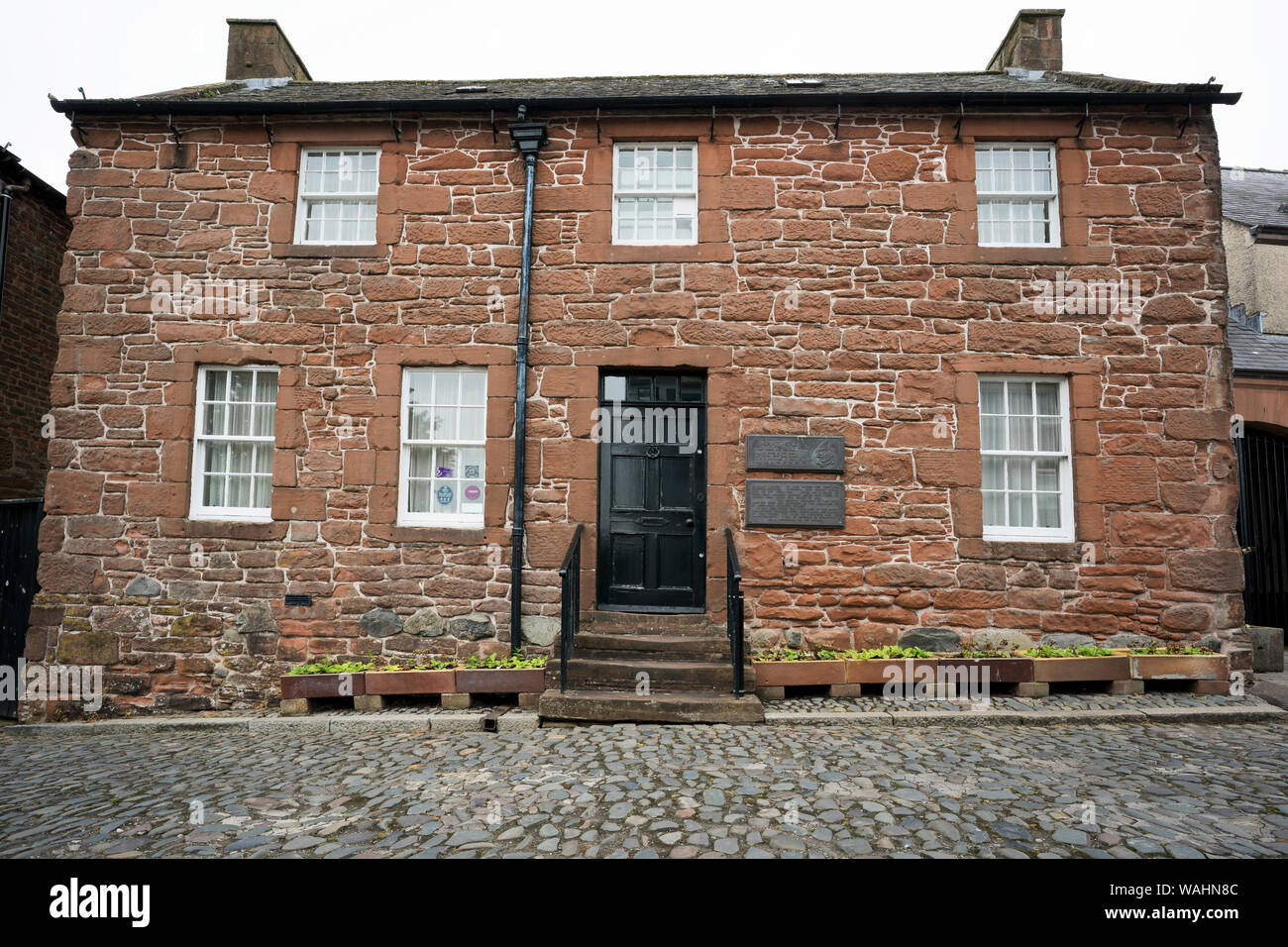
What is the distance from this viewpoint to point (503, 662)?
678 cm

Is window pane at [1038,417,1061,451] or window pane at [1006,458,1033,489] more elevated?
window pane at [1038,417,1061,451]

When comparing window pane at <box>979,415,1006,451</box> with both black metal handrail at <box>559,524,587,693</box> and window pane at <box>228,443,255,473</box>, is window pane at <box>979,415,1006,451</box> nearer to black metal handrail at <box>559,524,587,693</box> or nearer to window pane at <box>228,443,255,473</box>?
black metal handrail at <box>559,524,587,693</box>

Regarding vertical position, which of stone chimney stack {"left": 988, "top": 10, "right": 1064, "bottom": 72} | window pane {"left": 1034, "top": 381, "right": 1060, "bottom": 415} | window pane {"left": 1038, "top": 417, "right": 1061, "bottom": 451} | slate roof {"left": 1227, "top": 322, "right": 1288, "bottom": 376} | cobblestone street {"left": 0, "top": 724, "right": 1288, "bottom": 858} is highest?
stone chimney stack {"left": 988, "top": 10, "right": 1064, "bottom": 72}

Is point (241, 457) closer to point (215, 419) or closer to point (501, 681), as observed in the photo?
point (215, 419)

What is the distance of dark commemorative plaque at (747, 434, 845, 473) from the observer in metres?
7.08

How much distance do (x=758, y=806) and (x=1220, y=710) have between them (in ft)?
16.6

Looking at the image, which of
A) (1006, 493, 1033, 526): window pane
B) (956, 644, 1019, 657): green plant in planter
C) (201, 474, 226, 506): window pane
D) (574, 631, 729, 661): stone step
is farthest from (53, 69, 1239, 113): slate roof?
(956, 644, 1019, 657): green plant in planter

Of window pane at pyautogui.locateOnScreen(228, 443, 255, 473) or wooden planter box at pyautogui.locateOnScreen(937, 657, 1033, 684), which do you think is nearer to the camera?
wooden planter box at pyautogui.locateOnScreen(937, 657, 1033, 684)

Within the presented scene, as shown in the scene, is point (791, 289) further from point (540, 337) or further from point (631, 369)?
point (540, 337)

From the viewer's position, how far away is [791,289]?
727cm

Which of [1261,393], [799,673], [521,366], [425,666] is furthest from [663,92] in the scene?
[1261,393]

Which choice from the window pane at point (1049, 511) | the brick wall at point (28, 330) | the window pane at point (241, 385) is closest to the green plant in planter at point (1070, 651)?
the window pane at point (1049, 511)

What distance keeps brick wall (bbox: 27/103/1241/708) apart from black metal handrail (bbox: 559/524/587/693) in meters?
0.25

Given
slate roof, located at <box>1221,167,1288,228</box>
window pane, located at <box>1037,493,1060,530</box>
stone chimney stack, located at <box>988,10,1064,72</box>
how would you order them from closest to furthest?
window pane, located at <box>1037,493,1060,530</box> < stone chimney stack, located at <box>988,10,1064,72</box> < slate roof, located at <box>1221,167,1288,228</box>
